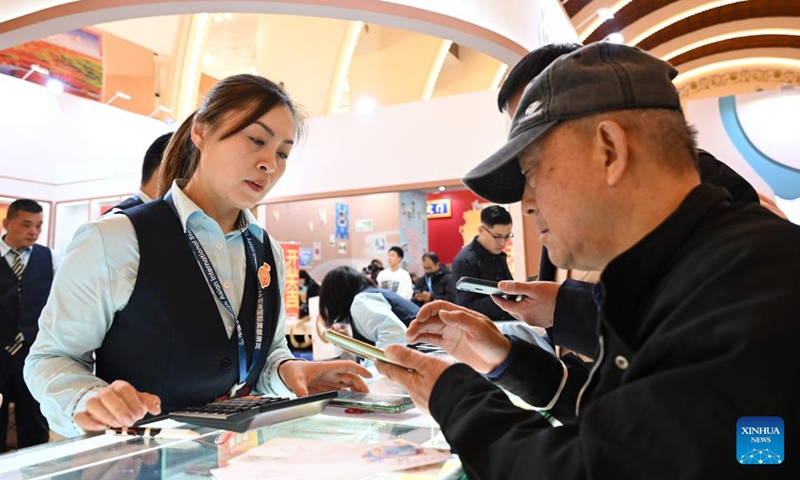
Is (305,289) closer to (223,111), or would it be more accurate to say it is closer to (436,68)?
(223,111)

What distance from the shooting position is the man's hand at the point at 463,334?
1.10 m

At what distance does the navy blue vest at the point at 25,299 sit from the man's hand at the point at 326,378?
316cm

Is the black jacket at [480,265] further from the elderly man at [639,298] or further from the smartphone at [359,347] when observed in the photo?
the elderly man at [639,298]

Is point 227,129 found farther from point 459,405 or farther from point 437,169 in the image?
point 437,169

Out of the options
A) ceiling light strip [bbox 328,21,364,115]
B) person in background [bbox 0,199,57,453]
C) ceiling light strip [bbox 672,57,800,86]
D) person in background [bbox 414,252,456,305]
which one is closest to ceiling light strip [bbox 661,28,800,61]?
ceiling light strip [bbox 672,57,800,86]

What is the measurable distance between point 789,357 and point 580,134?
370 mm

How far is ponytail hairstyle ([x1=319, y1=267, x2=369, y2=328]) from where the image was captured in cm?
354

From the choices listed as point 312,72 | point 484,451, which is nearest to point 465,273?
point 484,451

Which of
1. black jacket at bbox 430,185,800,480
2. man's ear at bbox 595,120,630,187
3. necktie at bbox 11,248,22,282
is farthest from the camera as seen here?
necktie at bbox 11,248,22,282

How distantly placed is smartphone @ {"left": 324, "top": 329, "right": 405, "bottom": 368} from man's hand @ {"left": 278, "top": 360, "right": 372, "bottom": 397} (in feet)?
0.75

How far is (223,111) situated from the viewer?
1464 mm

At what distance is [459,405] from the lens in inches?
28.0

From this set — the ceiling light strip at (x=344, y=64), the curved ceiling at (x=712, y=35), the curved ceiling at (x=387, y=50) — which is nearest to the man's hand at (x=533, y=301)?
the curved ceiling at (x=712, y=35)

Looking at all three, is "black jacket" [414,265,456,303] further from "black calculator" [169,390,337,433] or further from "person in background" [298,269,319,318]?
"black calculator" [169,390,337,433]
